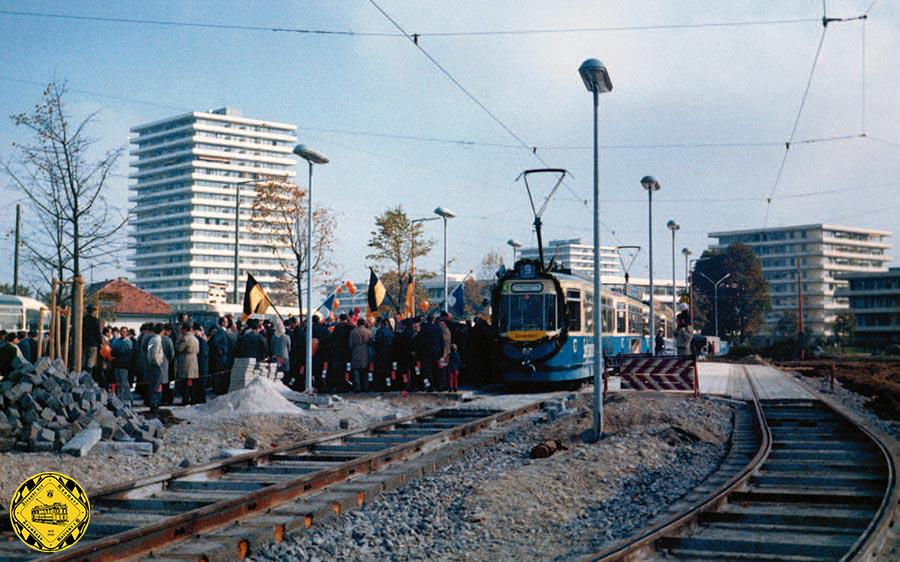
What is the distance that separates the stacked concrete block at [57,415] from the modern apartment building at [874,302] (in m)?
110

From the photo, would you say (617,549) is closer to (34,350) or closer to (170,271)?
(34,350)

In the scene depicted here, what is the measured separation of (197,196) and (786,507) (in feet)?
553

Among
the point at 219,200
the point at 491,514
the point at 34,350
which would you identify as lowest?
the point at 491,514

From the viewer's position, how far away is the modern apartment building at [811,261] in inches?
6142

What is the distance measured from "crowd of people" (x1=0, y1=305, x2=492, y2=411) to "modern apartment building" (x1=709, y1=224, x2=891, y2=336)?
141m

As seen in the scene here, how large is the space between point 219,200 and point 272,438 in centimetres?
16158

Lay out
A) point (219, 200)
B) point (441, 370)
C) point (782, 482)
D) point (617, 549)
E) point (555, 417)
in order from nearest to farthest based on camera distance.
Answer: point (617, 549) < point (782, 482) < point (555, 417) < point (441, 370) < point (219, 200)

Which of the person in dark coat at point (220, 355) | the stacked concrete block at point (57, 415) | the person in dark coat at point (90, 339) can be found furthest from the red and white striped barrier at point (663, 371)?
the person in dark coat at point (90, 339)

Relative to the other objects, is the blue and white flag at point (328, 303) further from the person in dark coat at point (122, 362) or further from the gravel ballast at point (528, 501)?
the gravel ballast at point (528, 501)

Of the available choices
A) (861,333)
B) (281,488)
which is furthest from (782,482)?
(861,333)

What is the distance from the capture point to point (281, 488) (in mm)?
9023

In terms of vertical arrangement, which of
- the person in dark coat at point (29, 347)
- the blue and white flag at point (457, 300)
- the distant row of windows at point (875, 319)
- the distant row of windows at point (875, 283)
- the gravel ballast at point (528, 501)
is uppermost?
the distant row of windows at point (875, 283)

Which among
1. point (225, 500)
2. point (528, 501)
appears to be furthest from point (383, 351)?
point (225, 500)

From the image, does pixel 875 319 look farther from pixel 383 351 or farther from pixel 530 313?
pixel 383 351
